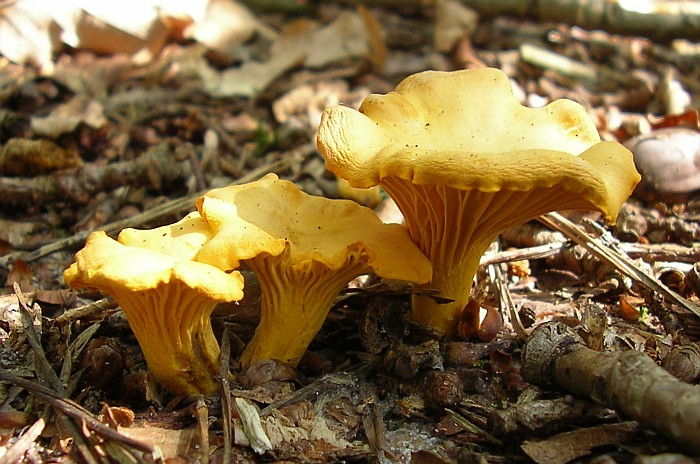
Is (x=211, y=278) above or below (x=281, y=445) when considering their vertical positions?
above

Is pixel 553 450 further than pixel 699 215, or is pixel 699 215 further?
pixel 699 215

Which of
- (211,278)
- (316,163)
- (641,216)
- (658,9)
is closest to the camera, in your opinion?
(211,278)

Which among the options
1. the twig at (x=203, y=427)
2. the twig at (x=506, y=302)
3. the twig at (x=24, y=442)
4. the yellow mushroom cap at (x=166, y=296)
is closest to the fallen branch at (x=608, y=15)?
the twig at (x=506, y=302)

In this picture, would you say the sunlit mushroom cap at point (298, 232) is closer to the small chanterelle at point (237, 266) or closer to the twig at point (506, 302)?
the small chanterelle at point (237, 266)

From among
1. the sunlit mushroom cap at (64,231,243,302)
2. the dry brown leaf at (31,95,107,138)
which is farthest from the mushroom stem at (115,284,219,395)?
the dry brown leaf at (31,95,107,138)

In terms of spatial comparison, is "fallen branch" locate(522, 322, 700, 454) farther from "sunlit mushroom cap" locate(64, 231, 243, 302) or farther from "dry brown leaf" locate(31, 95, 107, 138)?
"dry brown leaf" locate(31, 95, 107, 138)

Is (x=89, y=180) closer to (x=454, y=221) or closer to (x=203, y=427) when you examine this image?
(x=203, y=427)

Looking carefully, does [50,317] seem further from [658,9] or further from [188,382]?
[658,9]

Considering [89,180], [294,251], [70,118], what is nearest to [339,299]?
[294,251]

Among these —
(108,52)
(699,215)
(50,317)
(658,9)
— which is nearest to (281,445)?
(50,317)
